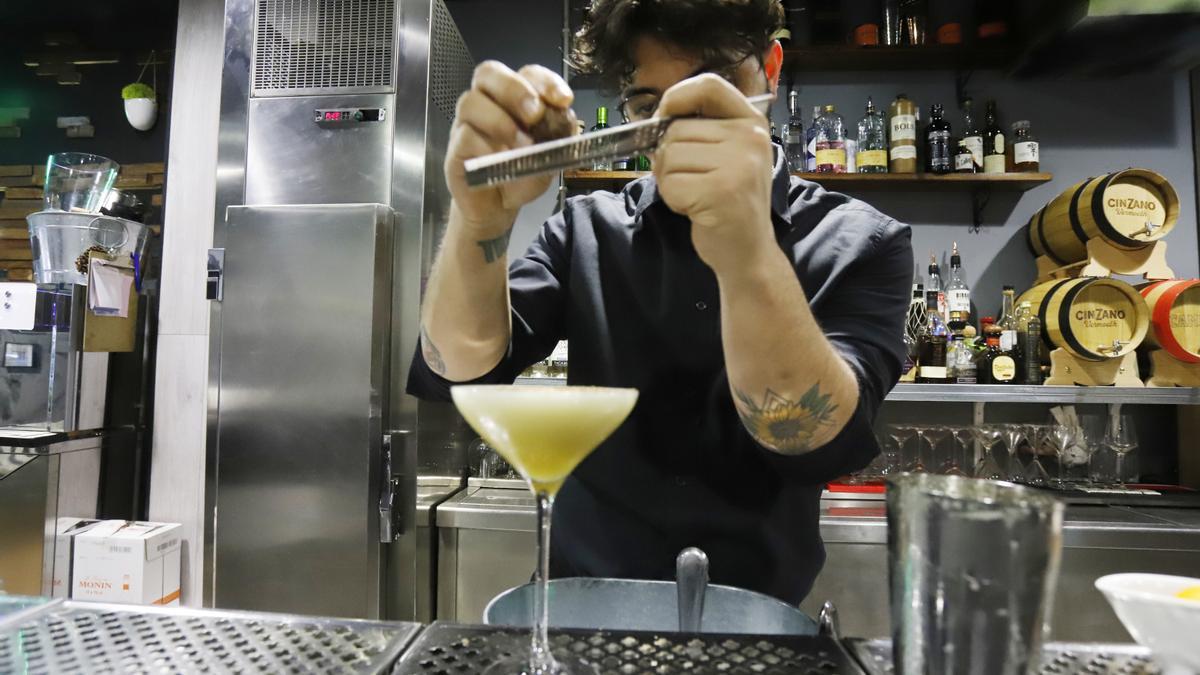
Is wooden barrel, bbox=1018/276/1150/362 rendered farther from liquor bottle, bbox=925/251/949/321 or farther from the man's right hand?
the man's right hand

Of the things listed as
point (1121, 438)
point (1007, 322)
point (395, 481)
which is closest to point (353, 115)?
point (395, 481)

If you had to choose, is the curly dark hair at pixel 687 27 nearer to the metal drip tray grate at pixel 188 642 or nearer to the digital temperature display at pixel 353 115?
the metal drip tray grate at pixel 188 642

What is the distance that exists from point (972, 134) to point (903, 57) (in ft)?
1.51

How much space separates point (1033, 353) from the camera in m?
2.62

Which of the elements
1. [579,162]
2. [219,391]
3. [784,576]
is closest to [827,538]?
[784,576]

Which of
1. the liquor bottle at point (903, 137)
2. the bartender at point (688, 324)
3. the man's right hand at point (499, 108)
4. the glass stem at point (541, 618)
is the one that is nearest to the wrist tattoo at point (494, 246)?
the bartender at point (688, 324)

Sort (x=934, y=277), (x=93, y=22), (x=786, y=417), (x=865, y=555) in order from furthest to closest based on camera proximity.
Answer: (x=93, y=22) < (x=934, y=277) < (x=865, y=555) < (x=786, y=417)

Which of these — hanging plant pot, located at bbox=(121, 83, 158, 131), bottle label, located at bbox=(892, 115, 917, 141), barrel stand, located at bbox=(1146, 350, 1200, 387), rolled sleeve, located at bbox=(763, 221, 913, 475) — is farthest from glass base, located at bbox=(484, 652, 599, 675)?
hanging plant pot, located at bbox=(121, 83, 158, 131)

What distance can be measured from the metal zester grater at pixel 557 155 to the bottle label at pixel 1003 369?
2460mm

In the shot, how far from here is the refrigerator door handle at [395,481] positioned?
2.43m

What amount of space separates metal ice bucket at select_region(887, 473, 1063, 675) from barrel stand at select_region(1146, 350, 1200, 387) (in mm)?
2830

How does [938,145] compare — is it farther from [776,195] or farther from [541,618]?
[541,618]

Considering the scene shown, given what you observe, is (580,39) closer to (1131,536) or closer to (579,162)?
(579,162)

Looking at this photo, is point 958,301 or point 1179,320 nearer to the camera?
point 1179,320
